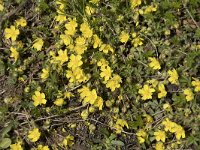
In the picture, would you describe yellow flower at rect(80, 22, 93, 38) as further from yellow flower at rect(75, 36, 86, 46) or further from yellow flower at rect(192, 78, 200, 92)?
yellow flower at rect(192, 78, 200, 92)

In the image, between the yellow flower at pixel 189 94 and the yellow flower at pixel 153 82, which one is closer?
the yellow flower at pixel 189 94

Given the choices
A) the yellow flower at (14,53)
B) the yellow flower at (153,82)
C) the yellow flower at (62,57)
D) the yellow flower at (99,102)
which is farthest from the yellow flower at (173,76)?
the yellow flower at (14,53)

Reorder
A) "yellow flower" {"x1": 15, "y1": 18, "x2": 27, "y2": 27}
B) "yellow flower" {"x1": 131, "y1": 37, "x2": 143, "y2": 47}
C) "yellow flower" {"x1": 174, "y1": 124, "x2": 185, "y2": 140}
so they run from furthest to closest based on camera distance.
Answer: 1. "yellow flower" {"x1": 15, "y1": 18, "x2": 27, "y2": 27}
2. "yellow flower" {"x1": 131, "y1": 37, "x2": 143, "y2": 47}
3. "yellow flower" {"x1": 174, "y1": 124, "x2": 185, "y2": 140}

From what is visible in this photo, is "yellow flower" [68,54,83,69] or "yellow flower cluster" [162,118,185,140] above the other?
"yellow flower" [68,54,83,69]

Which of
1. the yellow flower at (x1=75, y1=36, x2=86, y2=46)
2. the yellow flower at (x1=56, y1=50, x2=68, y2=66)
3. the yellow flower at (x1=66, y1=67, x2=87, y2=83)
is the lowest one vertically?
the yellow flower at (x1=66, y1=67, x2=87, y2=83)

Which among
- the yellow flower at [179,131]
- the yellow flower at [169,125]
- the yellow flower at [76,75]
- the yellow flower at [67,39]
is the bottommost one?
the yellow flower at [179,131]

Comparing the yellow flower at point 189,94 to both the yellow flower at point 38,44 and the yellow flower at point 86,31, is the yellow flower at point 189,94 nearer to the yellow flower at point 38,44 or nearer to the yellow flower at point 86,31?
the yellow flower at point 86,31

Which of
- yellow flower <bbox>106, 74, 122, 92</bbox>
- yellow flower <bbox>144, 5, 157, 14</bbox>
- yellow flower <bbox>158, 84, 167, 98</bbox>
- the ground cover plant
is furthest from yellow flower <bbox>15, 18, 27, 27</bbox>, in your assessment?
yellow flower <bbox>158, 84, 167, 98</bbox>

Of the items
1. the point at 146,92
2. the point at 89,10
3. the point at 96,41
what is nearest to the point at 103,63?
the point at 96,41
